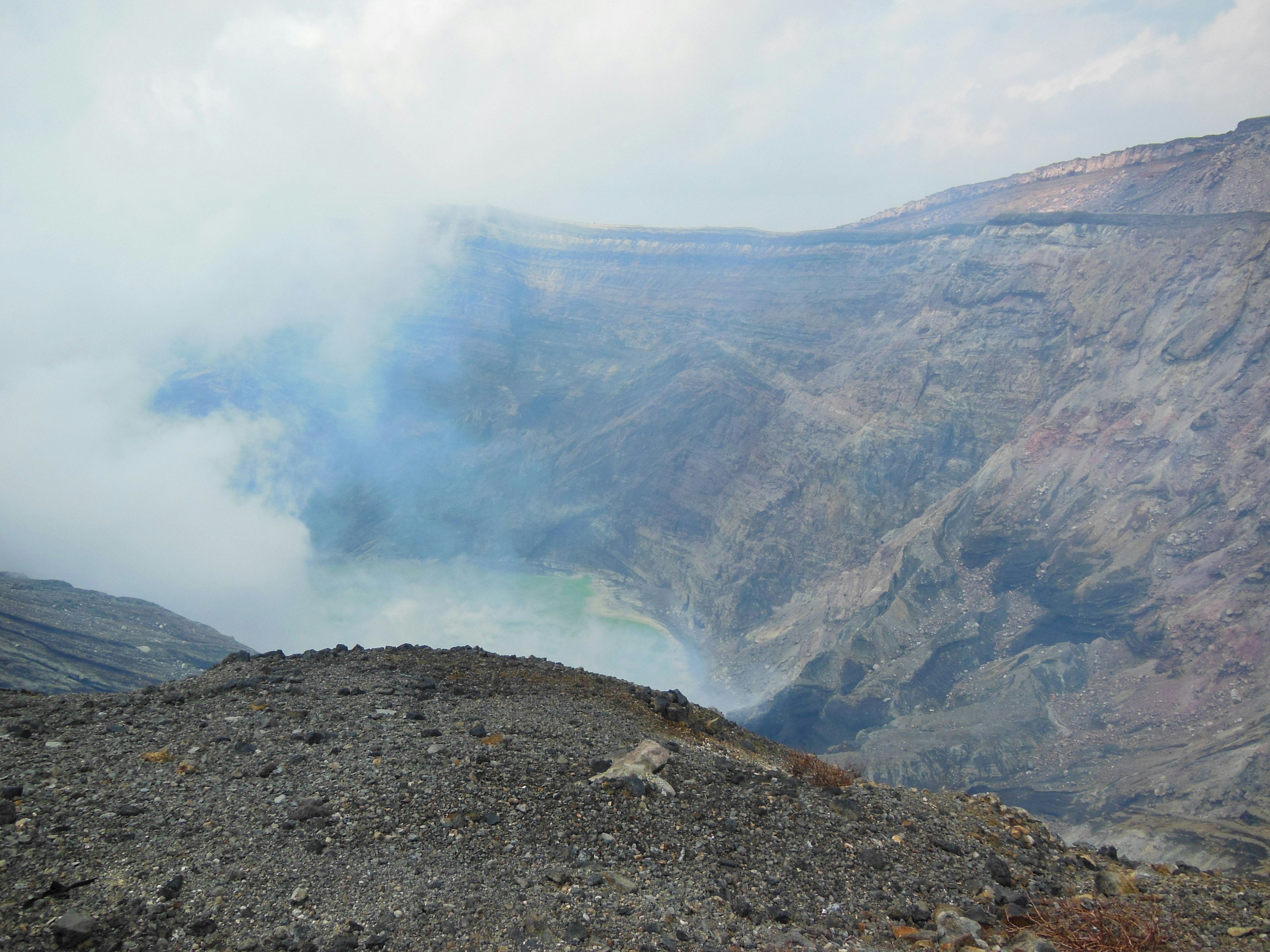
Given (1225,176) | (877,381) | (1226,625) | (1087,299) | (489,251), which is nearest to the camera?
(1226,625)

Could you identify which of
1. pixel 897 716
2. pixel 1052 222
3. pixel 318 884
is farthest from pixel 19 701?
pixel 1052 222

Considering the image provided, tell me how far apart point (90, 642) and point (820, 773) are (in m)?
30.9

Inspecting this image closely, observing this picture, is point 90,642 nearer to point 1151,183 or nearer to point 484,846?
point 484,846

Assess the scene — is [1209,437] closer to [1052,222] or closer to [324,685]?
[1052,222]

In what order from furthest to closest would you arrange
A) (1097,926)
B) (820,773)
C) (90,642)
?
(90,642)
(820,773)
(1097,926)

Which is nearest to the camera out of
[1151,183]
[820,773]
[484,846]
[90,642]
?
[484,846]

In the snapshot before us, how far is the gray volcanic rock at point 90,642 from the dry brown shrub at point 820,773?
24.2m

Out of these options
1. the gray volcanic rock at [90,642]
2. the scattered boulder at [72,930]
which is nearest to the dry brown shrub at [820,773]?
the scattered boulder at [72,930]

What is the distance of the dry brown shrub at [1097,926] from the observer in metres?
6.21

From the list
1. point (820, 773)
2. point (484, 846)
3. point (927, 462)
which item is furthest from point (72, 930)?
point (927, 462)

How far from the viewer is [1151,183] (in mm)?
44938

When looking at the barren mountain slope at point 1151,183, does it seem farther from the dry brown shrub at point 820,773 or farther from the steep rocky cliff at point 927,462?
the dry brown shrub at point 820,773

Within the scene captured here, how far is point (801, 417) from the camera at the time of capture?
55250mm

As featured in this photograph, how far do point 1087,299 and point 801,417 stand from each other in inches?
771
